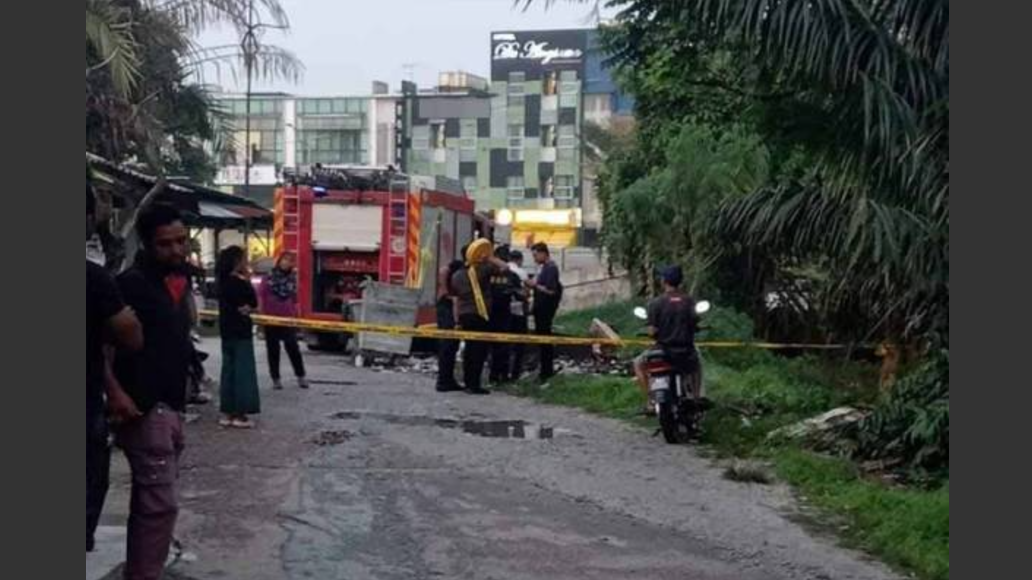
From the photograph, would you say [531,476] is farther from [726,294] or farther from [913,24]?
[726,294]

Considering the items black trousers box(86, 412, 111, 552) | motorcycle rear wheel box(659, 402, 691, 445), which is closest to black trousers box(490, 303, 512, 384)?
motorcycle rear wheel box(659, 402, 691, 445)

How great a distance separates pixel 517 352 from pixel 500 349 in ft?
1.16

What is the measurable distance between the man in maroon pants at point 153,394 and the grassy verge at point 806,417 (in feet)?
13.7

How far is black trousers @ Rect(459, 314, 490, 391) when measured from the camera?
57.5ft

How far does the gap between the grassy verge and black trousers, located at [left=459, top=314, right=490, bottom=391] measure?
0.62 m

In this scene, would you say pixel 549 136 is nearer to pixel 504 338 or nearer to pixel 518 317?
pixel 518 317

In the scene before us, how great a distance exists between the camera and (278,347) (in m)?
17.1

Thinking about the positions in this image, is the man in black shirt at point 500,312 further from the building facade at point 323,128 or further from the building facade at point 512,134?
the building facade at point 512,134

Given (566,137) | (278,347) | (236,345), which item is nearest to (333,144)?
(566,137)

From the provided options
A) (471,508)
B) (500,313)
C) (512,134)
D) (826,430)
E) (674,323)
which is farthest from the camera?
(512,134)

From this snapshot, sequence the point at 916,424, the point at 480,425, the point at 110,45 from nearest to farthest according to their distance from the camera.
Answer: the point at 110,45 < the point at 916,424 < the point at 480,425

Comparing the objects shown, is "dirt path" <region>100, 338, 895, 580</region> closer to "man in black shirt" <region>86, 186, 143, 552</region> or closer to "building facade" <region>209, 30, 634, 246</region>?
"man in black shirt" <region>86, 186, 143, 552</region>

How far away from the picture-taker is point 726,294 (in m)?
17.8

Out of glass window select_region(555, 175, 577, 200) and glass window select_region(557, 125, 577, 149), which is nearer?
glass window select_region(557, 125, 577, 149)
